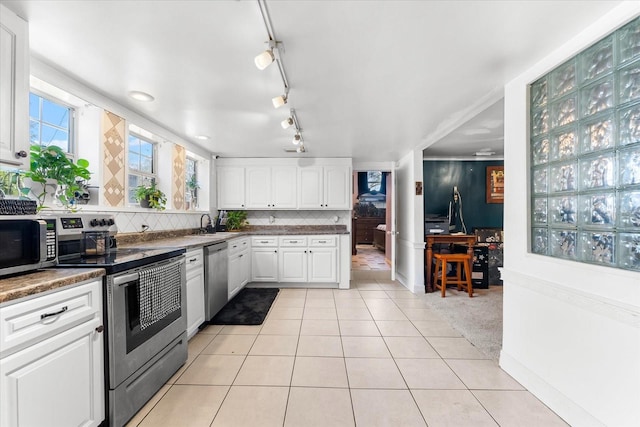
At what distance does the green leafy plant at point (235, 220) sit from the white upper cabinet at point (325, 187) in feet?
3.47

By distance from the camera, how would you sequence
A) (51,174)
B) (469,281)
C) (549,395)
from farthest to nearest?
1. (469,281)
2. (51,174)
3. (549,395)

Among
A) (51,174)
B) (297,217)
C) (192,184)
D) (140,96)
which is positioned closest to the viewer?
(51,174)

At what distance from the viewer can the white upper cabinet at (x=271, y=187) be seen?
192 inches

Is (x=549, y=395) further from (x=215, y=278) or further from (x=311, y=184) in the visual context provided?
(x=311, y=184)

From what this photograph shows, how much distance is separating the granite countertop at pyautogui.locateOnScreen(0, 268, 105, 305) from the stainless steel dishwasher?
1.53 metres

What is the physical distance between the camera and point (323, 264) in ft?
15.0

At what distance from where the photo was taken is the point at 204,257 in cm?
295

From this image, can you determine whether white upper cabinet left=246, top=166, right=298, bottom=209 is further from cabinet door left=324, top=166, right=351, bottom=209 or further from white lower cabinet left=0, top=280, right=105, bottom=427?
white lower cabinet left=0, top=280, right=105, bottom=427

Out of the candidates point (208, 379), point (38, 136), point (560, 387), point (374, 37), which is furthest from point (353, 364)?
point (38, 136)

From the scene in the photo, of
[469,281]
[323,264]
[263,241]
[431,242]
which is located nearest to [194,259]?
A: [263,241]

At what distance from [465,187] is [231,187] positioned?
417 cm

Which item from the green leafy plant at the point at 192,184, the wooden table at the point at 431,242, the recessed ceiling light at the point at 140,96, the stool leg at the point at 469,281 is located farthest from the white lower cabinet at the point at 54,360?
the stool leg at the point at 469,281

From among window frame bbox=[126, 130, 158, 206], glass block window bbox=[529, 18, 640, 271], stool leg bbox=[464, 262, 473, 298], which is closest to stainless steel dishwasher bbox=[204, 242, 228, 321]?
window frame bbox=[126, 130, 158, 206]

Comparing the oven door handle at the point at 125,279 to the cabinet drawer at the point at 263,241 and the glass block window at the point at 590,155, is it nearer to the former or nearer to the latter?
the glass block window at the point at 590,155
